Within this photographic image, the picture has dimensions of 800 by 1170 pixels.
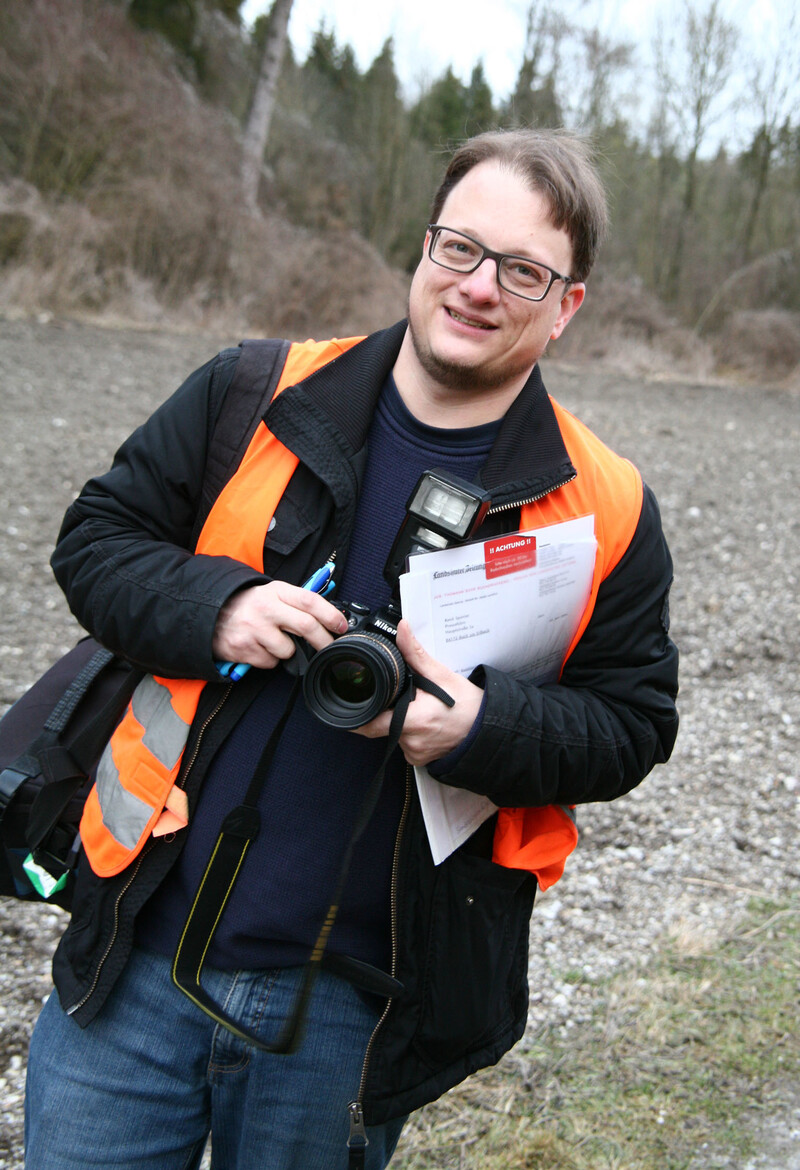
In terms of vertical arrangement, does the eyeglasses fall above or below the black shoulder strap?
above

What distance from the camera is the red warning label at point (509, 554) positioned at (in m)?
1.61

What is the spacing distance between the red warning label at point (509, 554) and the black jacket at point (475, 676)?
9 centimetres

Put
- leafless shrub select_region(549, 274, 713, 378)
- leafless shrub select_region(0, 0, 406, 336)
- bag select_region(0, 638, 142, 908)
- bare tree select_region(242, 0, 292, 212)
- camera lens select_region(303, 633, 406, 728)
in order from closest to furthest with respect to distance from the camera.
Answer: camera lens select_region(303, 633, 406, 728) < bag select_region(0, 638, 142, 908) < leafless shrub select_region(0, 0, 406, 336) < bare tree select_region(242, 0, 292, 212) < leafless shrub select_region(549, 274, 713, 378)

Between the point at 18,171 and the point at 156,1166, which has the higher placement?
the point at 18,171

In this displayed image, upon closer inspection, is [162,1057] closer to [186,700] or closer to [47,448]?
[186,700]

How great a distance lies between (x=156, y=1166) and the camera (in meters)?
1.71

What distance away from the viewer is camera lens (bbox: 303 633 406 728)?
1467 mm

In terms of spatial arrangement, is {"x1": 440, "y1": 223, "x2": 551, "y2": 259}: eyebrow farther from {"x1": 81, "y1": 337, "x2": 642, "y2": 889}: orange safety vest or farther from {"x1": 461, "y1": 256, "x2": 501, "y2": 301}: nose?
{"x1": 81, "y1": 337, "x2": 642, "y2": 889}: orange safety vest

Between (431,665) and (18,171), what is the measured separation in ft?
47.4

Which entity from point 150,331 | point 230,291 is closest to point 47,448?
point 150,331

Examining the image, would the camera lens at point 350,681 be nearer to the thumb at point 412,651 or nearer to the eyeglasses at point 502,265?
the thumb at point 412,651

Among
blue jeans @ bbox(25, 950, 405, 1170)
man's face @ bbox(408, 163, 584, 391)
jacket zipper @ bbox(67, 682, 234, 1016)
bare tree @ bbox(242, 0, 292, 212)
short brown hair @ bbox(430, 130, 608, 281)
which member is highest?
bare tree @ bbox(242, 0, 292, 212)

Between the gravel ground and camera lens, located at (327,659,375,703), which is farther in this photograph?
the gravel ground

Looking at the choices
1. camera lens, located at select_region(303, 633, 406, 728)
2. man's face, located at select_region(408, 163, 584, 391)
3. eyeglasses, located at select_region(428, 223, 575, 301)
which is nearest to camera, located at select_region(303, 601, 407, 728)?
camera lens, located at select_region(303, 633, 406, 728)
